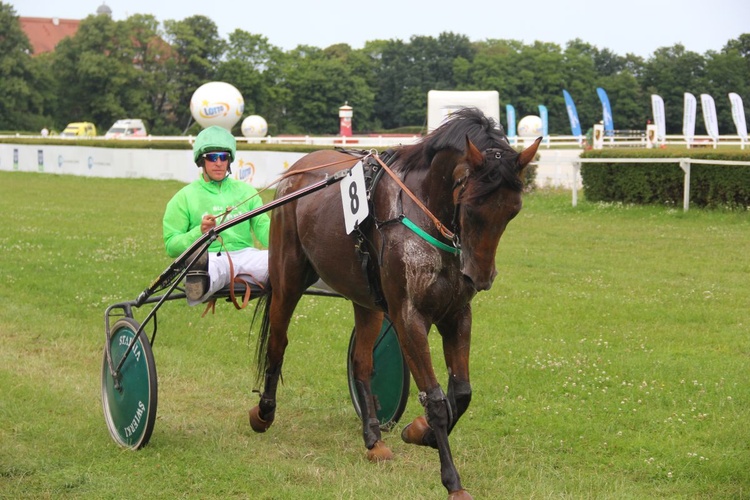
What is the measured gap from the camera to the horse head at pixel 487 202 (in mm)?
3959

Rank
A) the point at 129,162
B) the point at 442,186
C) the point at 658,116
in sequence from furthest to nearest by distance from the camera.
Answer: the point at 658,116
the point at 129,162
the point at 442,186

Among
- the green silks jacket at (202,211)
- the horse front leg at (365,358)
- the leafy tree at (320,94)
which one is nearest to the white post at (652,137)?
the green silks jacket at (202,211)

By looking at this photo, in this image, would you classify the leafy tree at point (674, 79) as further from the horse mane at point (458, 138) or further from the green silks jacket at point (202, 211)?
the horse mane at point (458, 138)

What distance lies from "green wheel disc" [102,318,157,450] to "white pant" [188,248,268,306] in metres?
0.50

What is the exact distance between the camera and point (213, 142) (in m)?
5.82

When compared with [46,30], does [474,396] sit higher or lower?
lower

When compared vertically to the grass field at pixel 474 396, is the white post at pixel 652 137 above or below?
above

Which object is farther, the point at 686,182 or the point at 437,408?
the point at 686,182

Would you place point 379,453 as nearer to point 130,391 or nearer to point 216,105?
point 130,391

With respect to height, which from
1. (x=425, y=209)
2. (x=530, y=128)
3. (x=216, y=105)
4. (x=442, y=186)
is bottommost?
(x=425, y=209)

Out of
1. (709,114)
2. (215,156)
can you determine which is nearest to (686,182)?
(215,156)

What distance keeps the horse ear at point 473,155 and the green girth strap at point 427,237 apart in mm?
445

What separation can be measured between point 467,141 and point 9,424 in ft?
11.4

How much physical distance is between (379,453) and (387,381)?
76 cm
